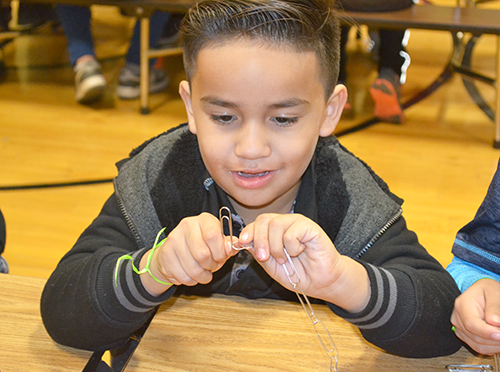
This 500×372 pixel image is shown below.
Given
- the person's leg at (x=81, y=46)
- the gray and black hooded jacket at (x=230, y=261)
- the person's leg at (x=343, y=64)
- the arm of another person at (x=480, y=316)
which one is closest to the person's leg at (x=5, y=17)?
the person's leg at (x=81, y=46)

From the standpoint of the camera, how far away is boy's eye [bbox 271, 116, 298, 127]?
2.87 ft

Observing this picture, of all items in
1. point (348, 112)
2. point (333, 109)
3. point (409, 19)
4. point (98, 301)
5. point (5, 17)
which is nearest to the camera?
point (98, 301)

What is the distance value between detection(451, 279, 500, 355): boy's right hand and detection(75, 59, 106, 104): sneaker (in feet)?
8.17

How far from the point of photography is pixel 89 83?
9.68 feet

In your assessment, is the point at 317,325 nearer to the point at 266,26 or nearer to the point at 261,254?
the point at 261,254

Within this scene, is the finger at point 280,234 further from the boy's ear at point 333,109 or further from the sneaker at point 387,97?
the sneaker at point 387,97

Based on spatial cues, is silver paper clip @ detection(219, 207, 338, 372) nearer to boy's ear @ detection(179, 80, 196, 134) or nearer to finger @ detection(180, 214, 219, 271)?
finger @ detection(180, 214, 219, 271)

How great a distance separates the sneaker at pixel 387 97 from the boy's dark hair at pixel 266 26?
76.8 inches

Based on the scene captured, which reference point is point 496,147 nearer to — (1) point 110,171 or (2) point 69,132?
(1) point 110,171

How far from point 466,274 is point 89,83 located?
7.98 feet

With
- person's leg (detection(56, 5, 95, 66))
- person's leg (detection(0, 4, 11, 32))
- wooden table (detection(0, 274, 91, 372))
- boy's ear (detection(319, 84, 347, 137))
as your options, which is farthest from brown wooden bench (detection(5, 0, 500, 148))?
wooden table (detection(0, 274, 91, 372))

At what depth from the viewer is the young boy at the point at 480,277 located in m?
0.76

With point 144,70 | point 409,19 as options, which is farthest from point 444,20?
point 144,70

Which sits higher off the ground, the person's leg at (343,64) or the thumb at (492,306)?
the thumb at (492,306)
